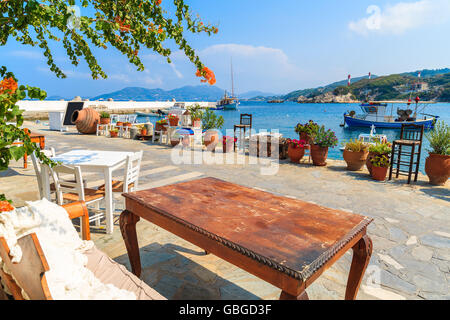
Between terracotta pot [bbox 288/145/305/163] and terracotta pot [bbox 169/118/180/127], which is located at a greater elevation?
terracotta pot [bbox 169/118/180/127]

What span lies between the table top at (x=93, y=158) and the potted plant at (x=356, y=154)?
17.9 feet

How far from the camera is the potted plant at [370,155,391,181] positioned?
579cm

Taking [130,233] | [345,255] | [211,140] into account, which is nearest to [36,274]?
[130,233]

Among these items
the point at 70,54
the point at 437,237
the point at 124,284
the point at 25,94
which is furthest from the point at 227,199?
the point at 437,237

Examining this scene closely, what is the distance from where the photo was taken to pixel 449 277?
2.55 meters

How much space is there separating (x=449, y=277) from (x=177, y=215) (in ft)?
8.87

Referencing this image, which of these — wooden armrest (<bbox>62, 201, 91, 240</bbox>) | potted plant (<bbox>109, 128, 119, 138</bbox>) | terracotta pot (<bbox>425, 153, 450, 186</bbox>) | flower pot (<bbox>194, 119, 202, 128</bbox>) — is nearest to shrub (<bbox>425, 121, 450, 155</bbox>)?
terracotta pot (<bbox>425, 153, 450, 186</bbox>)

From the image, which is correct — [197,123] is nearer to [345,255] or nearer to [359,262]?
[345,255]

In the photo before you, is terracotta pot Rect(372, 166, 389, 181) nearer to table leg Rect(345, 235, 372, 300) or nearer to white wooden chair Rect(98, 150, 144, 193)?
table leg Rect(345, 235, 372, 300)

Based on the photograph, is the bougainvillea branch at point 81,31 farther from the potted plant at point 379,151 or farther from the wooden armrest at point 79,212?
the potted plant at point 379,151

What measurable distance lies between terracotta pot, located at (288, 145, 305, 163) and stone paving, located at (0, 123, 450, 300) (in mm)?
1601

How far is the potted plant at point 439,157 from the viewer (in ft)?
17.5

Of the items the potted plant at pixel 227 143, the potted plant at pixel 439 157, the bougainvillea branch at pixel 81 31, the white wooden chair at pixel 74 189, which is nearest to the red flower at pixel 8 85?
the bougainvillea branch at pixel 81 31
